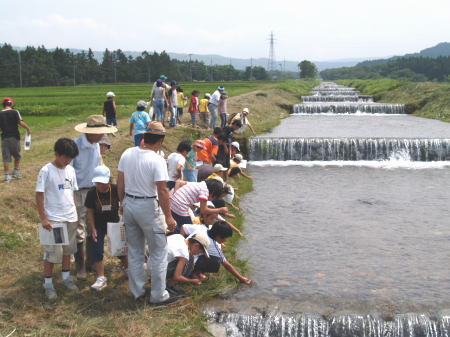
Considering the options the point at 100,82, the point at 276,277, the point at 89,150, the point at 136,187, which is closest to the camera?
the point at 136,187

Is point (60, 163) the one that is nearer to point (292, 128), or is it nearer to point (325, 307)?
point (325, 307)

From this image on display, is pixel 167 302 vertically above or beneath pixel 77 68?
beneath

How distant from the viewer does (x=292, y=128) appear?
26.0 metres

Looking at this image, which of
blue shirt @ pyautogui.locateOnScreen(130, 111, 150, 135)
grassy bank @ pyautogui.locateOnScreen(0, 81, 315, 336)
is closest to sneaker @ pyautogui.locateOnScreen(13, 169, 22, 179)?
grassy bank @ pyautogui.locateOnScreen(0, 81, 315, 336)

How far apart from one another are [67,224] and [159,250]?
4.11 ft

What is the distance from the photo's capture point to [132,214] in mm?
5551

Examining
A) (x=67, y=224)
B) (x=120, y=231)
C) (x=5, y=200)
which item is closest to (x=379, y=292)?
(x=120, y=231)

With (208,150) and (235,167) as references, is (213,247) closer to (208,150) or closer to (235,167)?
(208,150)

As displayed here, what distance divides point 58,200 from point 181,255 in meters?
1.75

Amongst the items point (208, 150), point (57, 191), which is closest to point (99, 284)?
point (57, 191)

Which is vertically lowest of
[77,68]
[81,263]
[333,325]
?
[333,325]

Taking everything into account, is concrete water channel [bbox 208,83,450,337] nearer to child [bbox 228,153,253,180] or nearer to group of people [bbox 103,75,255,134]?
child [bbox 228,153,253,180]

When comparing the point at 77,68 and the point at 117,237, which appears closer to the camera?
the point at 117,237

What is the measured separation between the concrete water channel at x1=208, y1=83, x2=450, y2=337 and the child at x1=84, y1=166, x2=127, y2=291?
5.34ft
